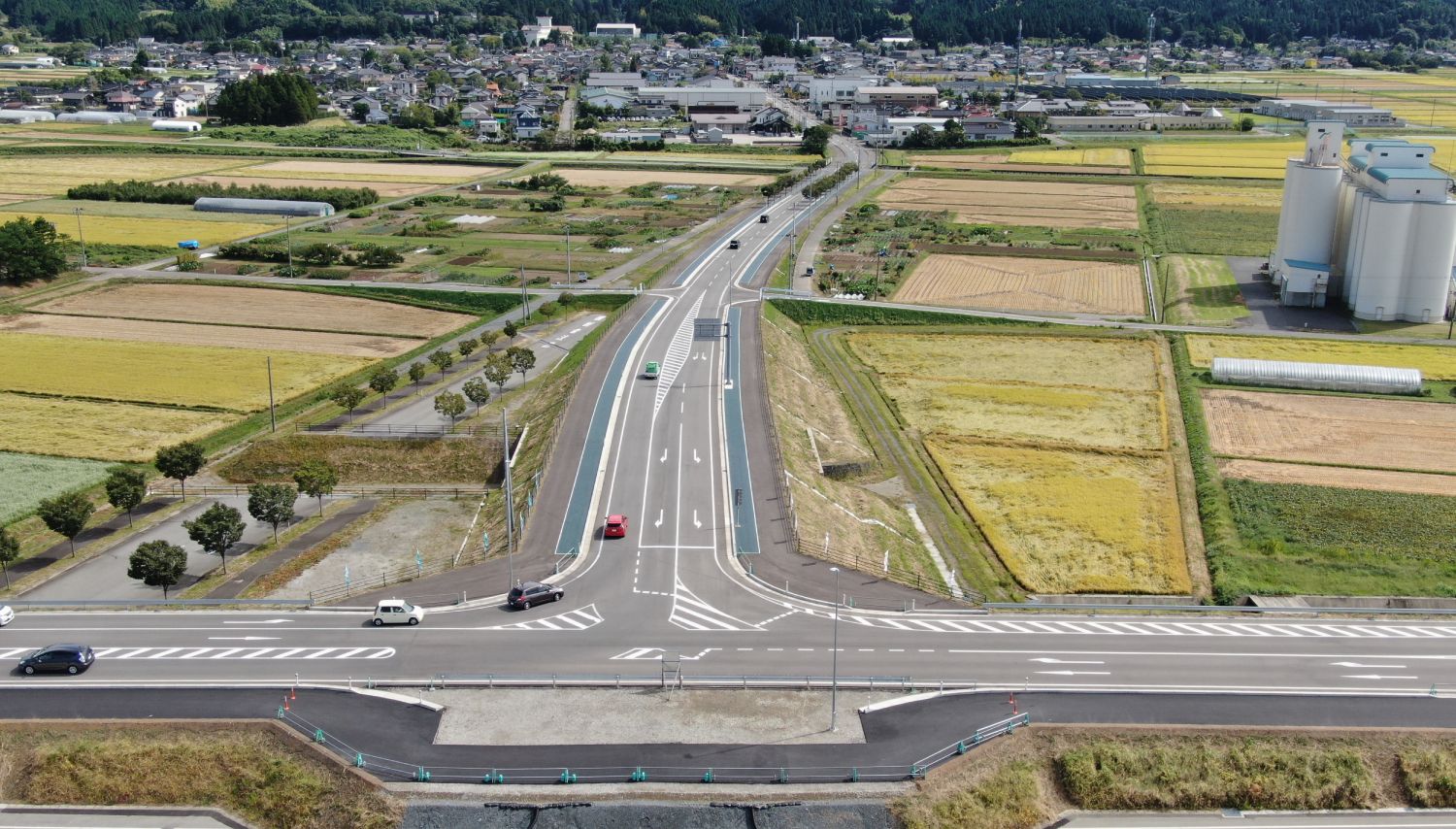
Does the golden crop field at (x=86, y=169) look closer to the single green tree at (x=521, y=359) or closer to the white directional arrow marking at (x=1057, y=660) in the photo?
the single green tree at (x=521, y=359)

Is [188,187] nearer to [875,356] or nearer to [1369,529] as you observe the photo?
[875,356]

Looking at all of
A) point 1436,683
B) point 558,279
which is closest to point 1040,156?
point 558,279

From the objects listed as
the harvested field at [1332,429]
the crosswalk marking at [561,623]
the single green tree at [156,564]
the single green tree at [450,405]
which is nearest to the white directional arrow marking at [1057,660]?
the crosswalk marking at [561,623]

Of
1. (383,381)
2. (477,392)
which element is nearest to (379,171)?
(383,381)

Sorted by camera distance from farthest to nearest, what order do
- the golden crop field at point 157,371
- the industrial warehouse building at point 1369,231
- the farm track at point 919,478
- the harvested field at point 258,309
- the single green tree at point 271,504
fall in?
the harvested field at point 258,309 → the industrial warehouse building at point 1369,231 → the golden crop field at point 157,371 → the farm track at point 919,478 → the single green tree at point 271,504

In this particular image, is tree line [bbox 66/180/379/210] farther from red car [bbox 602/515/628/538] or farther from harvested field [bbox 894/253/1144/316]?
red car [bbox 602/515/628/538]

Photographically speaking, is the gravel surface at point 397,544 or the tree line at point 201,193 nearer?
the gravel surface at point 397,544
